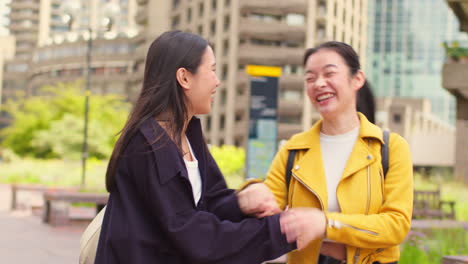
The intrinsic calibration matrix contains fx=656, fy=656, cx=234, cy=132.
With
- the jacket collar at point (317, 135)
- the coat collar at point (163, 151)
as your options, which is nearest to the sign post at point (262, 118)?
the jacket collar at point (317, 135)

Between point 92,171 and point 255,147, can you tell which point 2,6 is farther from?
Result: point 255,147

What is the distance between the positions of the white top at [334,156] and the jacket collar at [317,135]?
4cm

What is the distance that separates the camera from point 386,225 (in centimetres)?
251

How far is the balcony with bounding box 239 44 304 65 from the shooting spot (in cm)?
6662

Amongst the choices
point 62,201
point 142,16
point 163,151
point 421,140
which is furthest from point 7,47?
point 163,151

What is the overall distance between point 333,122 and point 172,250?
0.99 meters

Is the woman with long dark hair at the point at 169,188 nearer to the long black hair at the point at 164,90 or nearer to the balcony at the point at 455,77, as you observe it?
the long black hair at the point at 164,90

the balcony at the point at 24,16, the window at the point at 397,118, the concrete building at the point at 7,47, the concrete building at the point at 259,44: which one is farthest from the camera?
the balcony at the point at 24,16

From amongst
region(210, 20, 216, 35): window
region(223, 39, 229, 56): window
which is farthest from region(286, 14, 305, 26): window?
region(210, 20, 216, 35): window

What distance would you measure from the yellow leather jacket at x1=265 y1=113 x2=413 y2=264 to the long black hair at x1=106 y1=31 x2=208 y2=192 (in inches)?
26.2

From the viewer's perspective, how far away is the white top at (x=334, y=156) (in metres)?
2.72

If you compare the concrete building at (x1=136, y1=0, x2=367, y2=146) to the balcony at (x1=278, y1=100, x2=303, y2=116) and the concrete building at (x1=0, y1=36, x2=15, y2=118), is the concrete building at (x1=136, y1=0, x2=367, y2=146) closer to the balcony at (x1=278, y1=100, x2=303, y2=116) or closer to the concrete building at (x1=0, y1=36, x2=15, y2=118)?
the balcony at (x1=278, y1=100, x2=303, y2=116)

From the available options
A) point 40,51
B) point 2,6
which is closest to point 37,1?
point 2,6

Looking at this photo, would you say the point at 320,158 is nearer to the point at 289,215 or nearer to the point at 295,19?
the point at 289,215
